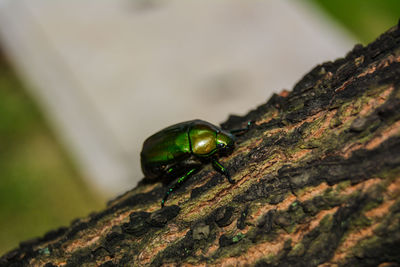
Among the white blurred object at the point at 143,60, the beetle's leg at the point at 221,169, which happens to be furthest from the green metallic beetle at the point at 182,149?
the white blurred object at the point at 143,60

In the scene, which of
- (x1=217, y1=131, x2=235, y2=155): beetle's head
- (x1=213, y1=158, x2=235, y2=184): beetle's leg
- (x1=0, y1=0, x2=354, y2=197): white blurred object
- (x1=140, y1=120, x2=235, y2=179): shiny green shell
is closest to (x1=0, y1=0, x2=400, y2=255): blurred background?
(x1=0, y1=0, x2=354, y2=197): white blurred object

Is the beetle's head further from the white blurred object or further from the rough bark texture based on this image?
the white blurred object

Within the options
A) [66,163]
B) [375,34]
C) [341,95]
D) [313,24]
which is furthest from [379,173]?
[375,34]

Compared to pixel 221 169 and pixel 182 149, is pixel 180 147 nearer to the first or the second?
pixel 182 149

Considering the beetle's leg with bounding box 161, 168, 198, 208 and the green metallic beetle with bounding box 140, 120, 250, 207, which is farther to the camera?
the green metallic beetle with bounding box 140, 120, 250, 207

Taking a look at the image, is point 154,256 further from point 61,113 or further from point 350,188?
point 61,113
